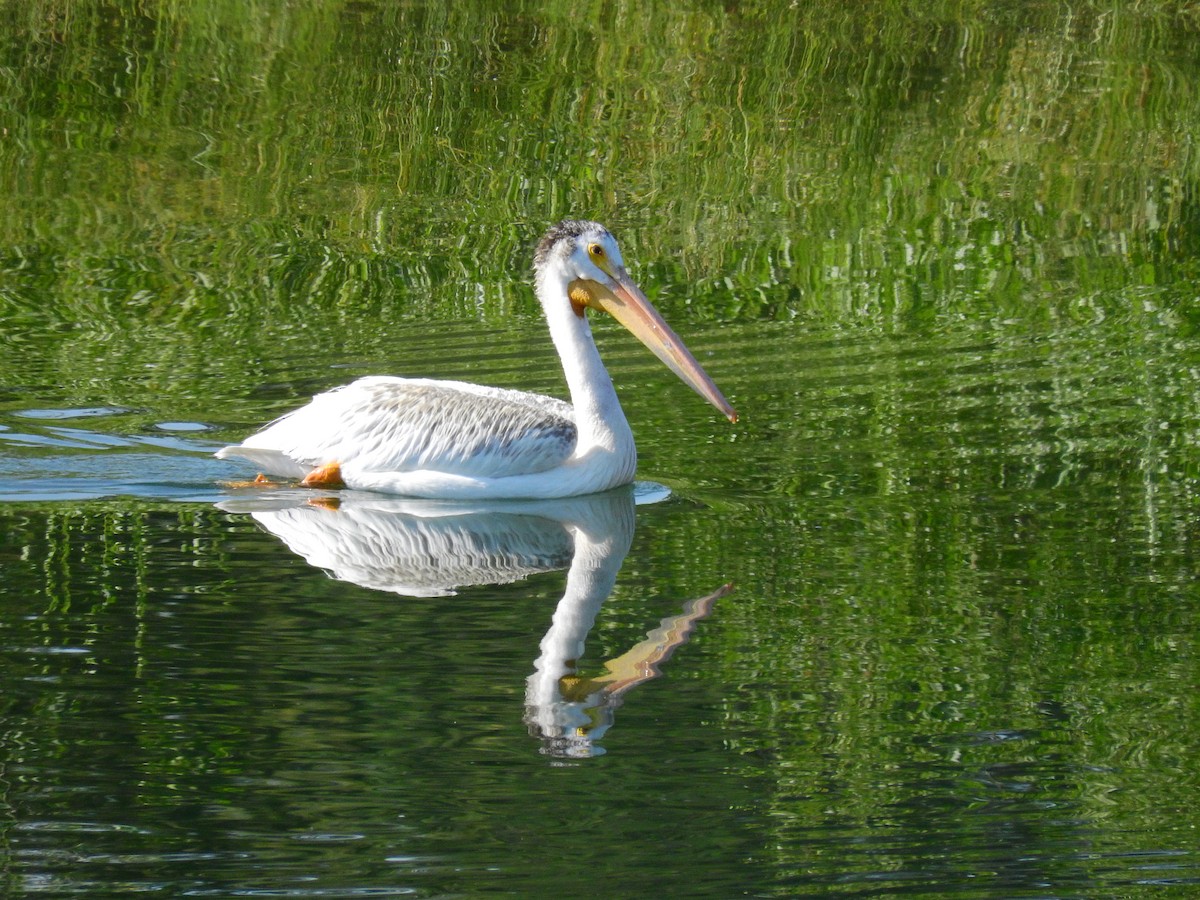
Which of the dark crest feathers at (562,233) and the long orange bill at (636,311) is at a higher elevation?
the dark crest feathers at (562,233)

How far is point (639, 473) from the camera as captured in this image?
24.0 ft

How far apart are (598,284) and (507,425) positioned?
27.0 inches

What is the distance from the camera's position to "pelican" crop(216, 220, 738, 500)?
7.05 meters

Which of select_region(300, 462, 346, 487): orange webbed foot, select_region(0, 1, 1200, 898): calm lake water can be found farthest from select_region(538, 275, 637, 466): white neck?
select_region(300, 462, 346, 487): orange webbed foot

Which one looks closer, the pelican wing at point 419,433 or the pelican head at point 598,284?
the pelican wing at point 419,433

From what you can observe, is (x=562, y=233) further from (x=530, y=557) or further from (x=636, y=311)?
(x=530, y=557)

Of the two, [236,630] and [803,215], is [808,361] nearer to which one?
[803,215]

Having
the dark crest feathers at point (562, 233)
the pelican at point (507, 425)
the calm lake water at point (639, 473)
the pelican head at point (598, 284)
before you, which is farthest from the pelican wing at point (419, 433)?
the dark crest feathers at point (562, 233)

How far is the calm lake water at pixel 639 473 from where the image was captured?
412cm

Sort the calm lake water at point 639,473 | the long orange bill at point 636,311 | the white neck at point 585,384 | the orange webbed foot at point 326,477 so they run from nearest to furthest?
the calm lake water at point 639,473, the white neck at point 585,384, the orange webbed foot at point 326,477, the long orange bill at point 636,311

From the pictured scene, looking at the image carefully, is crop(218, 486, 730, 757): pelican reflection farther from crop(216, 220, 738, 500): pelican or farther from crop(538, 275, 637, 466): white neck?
crop(538, 275, 637, 466): white neck

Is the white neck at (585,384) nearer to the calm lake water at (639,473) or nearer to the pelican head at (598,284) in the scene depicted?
the pelican head at (598,284)

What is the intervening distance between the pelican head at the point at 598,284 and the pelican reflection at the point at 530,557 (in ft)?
1.99

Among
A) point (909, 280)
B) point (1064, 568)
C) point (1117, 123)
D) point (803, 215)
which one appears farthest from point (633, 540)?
point (1117, 123)
